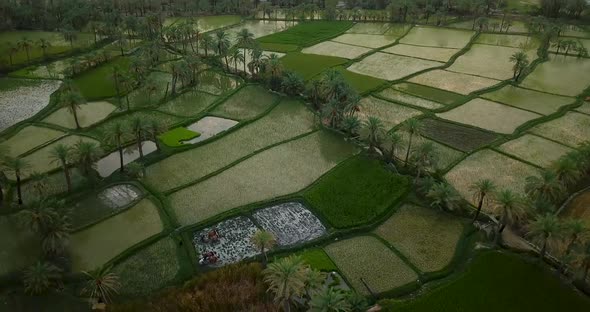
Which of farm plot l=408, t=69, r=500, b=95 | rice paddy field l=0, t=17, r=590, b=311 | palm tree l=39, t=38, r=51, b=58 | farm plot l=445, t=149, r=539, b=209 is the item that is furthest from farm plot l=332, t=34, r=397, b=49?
palm tree l=39, t=38, r=51, b=58

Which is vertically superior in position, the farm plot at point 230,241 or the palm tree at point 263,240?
the palm tree at point 263,240

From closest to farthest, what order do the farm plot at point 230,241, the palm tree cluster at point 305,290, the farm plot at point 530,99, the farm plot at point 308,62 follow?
the palm tree cluster at point 305,290 → the farm plot at point 230,241 → the farm plot at point 530,99 → the farm plot at point 308,62

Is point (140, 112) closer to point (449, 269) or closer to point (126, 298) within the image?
point (126, 298)

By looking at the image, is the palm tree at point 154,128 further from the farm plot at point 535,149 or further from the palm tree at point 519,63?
the palm tree at point 519,63

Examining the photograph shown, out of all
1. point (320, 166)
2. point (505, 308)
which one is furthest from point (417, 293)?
point (320, 166)

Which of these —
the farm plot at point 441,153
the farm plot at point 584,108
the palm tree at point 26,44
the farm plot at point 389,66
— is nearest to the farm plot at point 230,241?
the farm plot at point 441,153
